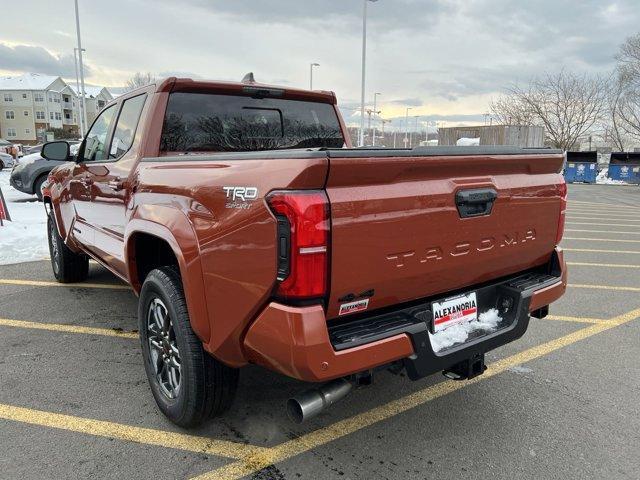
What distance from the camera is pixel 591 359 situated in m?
3.88

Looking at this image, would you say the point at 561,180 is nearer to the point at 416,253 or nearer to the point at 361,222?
the point at 416,253

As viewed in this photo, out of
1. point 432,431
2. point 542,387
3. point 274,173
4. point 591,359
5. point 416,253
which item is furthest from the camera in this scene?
point 591,359

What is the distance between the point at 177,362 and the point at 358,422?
3.64 ft

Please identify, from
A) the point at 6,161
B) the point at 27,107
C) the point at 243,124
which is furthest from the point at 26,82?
the point at 243,124

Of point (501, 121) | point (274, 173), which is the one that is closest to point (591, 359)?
point (274, 173)

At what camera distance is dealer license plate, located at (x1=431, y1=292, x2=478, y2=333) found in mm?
2482

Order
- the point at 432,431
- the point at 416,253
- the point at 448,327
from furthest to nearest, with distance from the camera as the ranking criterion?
1. the point at 432,431
2. the point at 448,327
3. the point at 416,253

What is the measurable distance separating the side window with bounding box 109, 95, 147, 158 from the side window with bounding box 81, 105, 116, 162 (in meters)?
0.24

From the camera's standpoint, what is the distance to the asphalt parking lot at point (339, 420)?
8.39ft

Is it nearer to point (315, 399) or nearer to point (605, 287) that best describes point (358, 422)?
point (315, 399)

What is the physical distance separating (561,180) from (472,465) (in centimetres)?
173

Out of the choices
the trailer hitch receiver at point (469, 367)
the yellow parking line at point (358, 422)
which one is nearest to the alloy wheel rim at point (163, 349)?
the yellow parking line at point (358, 422)

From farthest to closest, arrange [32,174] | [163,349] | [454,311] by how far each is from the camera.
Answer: [32,174], [163,349], [454,311]

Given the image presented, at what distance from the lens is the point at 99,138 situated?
4.42 meters
